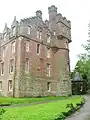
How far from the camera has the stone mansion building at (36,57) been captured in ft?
137

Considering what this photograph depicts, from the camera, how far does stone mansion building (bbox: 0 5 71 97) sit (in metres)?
41.6

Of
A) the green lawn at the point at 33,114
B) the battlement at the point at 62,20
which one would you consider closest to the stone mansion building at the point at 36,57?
the battlement at the point at 62,20

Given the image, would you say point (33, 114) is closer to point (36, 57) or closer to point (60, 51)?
point (36, 57)

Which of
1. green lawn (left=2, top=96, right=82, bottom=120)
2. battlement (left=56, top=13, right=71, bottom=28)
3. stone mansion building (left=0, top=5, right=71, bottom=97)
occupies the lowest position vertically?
green lawn (left=2, top=96, right=82, bottom=120)

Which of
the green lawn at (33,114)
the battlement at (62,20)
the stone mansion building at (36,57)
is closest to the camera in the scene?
the green lawn at (33,114)

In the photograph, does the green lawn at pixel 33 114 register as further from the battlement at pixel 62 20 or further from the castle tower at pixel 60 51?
the battlement at pixel 62 20

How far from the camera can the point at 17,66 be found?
41406mm

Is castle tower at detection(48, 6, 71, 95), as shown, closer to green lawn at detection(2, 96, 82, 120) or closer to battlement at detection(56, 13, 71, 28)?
battlement at detection(56, 13, 71, 28)

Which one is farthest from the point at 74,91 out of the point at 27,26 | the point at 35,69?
the point at 27,26

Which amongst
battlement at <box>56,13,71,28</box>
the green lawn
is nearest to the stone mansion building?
battlement at <box>56,13,71,28</box>

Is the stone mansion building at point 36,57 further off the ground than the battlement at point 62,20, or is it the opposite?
the battlement at point 62,20

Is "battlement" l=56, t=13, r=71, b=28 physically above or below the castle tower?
above

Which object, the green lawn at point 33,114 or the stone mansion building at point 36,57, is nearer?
the green lawn at point 33,114

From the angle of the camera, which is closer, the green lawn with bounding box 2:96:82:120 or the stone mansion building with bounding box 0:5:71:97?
the green lawn with bounding box 2:96:82:120
